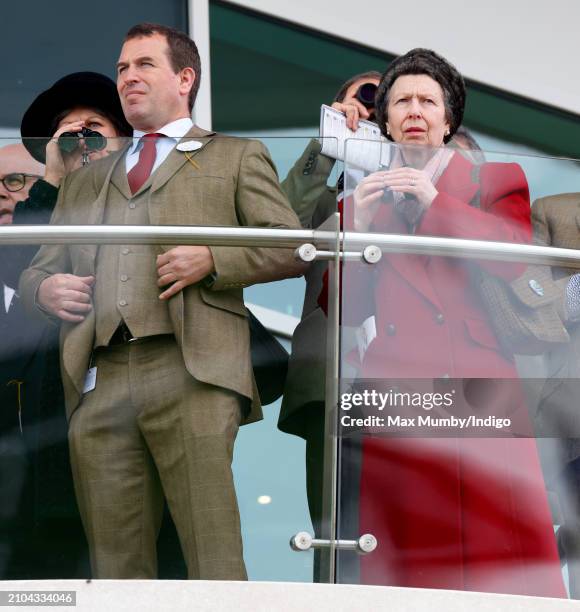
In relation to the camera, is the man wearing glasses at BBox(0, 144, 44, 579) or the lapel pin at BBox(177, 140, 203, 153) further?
the lapel pin at BBox(177, 140, 203, 153)

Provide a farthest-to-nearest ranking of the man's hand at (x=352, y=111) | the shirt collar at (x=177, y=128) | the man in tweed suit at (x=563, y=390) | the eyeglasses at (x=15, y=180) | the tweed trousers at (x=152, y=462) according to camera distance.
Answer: the man's hand at (x=352, y=111) → the shirt collar at (x=177, y=128) → the man in tweed suit at (x=563, y=390) → the eyeglasses at (x=15, y=180) → the tweed trousers at (x=152, y=462)

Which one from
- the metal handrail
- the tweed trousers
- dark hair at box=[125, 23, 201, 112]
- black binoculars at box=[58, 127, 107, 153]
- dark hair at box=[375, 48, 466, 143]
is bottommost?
the tweed trousers

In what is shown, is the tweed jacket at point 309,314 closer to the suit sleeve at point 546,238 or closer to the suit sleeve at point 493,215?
the suit sleeve at point 493,215

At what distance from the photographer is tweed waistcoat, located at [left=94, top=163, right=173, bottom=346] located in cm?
461

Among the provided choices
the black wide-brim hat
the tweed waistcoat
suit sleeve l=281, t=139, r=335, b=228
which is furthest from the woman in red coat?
the black wide-brim hat

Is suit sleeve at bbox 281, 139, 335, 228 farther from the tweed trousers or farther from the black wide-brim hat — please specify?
the black wide-brim hat

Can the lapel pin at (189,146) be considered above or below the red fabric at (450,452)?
above

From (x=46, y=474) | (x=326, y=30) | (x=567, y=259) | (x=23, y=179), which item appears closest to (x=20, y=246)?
(x=23, y=179)

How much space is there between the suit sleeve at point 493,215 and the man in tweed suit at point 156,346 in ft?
1.43

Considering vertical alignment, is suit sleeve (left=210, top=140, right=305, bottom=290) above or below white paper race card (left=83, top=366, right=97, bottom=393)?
above

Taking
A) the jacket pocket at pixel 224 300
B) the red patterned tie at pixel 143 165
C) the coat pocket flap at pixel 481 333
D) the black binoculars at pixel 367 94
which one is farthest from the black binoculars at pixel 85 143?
the black binoculars at pixel 367 94

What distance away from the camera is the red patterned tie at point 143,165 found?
15.4ft

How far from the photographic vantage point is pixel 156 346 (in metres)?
4.63

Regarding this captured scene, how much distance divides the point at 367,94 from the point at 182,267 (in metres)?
1.37
